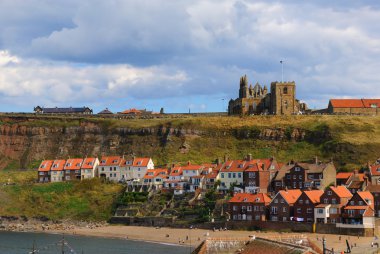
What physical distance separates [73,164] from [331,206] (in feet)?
197

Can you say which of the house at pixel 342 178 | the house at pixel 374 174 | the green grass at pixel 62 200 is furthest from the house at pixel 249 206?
the green grass at pixel 62 200

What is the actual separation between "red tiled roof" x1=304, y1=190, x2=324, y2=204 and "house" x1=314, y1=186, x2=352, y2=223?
88cm

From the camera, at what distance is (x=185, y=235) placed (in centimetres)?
10369

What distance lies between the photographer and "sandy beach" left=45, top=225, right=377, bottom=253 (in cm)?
9028

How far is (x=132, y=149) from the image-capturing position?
157 m

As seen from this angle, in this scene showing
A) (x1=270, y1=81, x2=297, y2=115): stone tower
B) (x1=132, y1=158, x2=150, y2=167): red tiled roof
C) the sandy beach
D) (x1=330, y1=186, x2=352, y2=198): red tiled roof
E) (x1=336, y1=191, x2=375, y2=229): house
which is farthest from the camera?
(x1=270, y1=81, x2=297, y2=115): stone tower

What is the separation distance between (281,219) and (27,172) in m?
67.9

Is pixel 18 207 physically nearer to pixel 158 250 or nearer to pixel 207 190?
pixel 207 190

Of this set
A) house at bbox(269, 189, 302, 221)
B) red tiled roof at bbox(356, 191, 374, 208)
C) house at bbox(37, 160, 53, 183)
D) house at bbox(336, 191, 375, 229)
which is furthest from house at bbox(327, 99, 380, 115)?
house at bbox(336, 191, 375, 229)

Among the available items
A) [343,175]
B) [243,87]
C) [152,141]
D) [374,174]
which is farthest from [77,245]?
[243,87]

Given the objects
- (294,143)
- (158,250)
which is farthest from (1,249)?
(294,143)

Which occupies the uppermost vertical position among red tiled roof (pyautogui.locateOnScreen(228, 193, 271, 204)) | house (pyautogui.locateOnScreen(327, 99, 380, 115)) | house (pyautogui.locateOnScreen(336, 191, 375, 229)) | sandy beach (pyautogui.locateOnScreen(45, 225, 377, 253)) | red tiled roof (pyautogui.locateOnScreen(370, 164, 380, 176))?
house (pyautogui.locateOnScreen(327, 99, 380, 115))

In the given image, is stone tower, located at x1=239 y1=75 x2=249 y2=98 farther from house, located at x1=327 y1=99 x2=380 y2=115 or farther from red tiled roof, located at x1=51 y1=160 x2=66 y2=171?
red tiled roof, located at x1=51 y1=160 x2=66 y2=171

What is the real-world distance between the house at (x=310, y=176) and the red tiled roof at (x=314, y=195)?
6874mm
